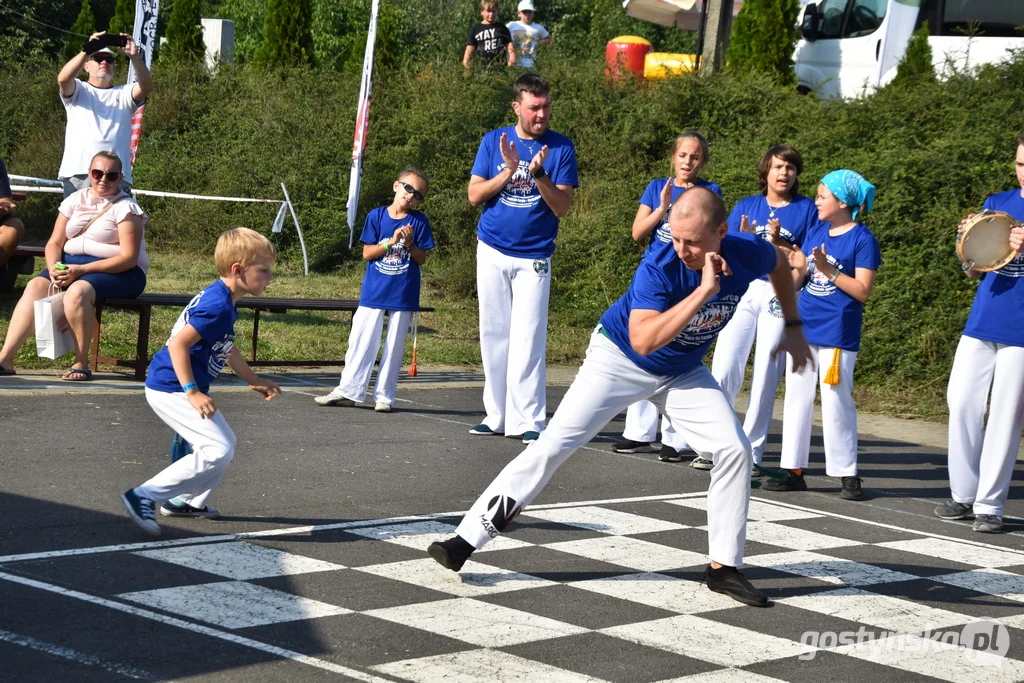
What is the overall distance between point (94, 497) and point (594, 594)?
113 inches

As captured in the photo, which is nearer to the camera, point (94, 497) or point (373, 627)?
point (373, 627)

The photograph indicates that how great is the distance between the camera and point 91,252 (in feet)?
36.8

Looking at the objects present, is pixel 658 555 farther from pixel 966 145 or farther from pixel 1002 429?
pixel 966 145

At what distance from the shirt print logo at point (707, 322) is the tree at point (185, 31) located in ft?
82.0

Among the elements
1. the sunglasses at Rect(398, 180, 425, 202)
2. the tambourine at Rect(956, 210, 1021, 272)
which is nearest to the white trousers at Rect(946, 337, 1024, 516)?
the tambourine at Rect(956, 210, 1021, 272)

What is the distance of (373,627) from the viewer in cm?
521

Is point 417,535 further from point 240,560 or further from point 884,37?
point 884,37

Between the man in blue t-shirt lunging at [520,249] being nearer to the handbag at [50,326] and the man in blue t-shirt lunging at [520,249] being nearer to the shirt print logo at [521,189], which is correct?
the shirt print logo at [521,189]

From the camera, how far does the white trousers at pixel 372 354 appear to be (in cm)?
1094

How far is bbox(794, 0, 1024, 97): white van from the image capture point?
18.6 metres

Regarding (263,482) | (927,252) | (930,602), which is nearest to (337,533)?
(263,482)

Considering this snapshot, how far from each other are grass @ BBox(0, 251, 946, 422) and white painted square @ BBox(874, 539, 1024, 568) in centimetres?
545

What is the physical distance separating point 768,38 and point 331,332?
9.22 meters

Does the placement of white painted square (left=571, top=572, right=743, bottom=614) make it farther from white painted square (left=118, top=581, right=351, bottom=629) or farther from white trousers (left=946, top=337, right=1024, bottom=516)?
white trousers (left=946, top=337, right=1024, bottom=516)
